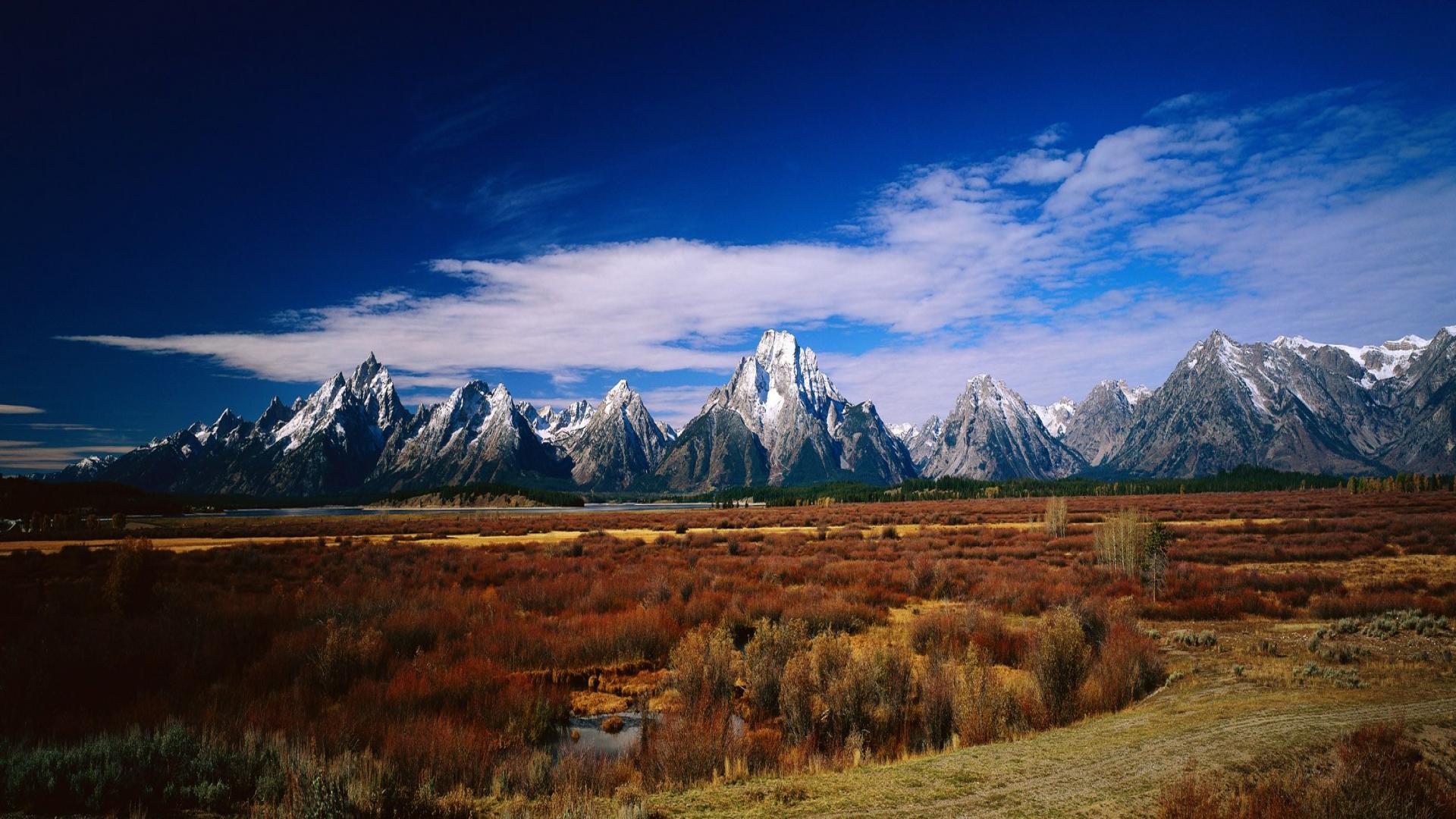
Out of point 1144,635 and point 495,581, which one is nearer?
point 1144,635

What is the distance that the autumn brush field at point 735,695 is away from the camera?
5.46 m

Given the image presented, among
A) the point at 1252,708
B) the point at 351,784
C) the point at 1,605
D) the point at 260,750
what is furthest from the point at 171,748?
the point at 1,605

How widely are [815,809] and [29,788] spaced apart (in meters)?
6.87

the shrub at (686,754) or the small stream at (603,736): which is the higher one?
the shrub at (686,754)

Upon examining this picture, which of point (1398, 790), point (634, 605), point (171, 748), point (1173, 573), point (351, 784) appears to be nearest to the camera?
point (1398, 790)

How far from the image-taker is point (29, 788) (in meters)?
5.18

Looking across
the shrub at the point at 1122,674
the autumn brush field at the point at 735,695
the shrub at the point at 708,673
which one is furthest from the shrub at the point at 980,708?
the shrub at the point at 708,673

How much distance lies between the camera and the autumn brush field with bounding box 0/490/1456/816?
5.46 meters

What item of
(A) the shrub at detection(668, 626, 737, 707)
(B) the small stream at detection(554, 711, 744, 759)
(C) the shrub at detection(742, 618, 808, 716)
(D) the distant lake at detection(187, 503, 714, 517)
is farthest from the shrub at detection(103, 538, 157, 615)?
(D) the distant lake at detection(187, 503, 714, 517)

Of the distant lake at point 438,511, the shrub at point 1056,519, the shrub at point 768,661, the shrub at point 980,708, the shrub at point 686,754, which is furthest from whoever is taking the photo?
the distant lake at point 438,511

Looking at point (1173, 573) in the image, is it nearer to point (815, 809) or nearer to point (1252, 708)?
point (1252, 708)

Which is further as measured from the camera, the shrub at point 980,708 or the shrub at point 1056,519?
the shrub at point 1056,519

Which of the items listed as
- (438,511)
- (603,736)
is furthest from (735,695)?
(438,511)

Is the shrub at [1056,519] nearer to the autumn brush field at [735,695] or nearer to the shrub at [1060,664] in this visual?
the autumn brush field at [735,695]
